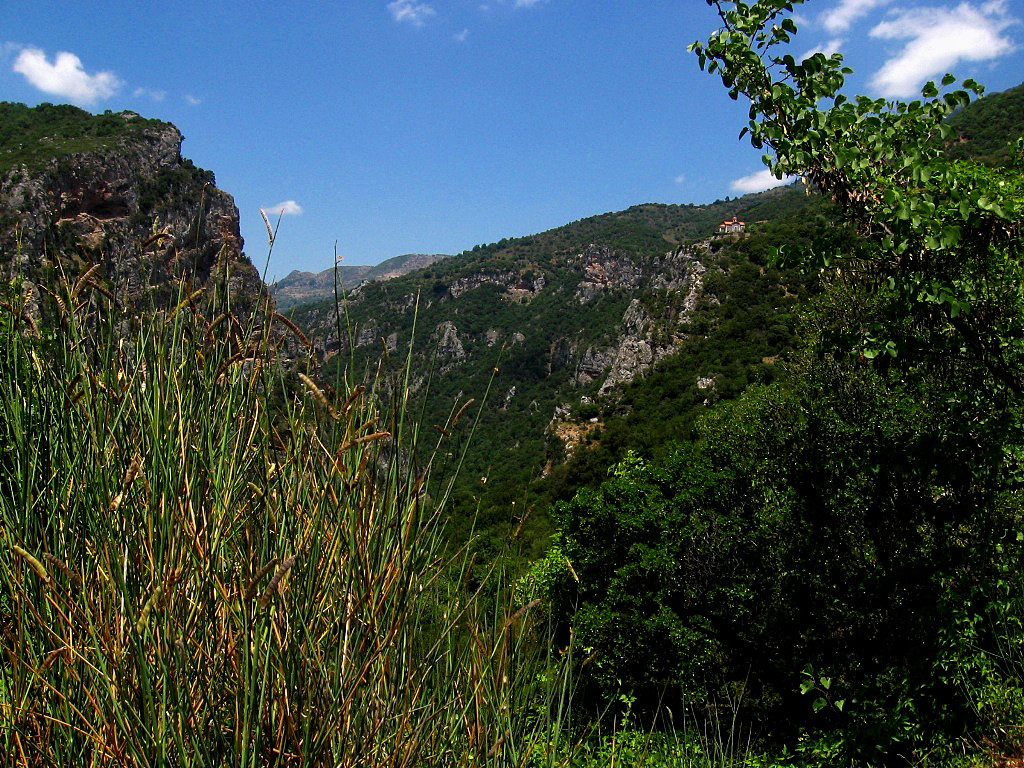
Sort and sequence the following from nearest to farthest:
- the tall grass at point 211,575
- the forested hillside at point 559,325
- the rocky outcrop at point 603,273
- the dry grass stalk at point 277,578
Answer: the dry grass stalk at point 277,578, the tall grass at point 211,575, the forested hillside at point 559,325, the rocky outcrop at point 603,273

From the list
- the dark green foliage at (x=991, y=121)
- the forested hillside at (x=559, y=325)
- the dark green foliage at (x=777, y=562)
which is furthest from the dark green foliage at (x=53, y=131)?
the dark green foliage at (x=991, y=121)

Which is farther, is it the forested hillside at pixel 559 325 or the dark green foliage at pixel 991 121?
the dark green foliage at pixel 991 121

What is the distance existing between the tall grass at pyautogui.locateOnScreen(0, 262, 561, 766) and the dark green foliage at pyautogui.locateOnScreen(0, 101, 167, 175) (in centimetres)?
4516

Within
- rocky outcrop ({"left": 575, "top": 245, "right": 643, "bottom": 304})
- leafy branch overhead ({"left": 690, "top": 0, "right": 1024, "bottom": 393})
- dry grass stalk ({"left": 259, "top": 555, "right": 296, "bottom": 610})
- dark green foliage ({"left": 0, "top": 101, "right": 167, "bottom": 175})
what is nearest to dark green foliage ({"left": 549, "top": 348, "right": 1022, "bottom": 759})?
leafy branch overhead ({"left": 690, "top": 0, "right": 1024, "bottom": 393})

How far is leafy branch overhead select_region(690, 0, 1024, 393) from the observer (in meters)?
3.04

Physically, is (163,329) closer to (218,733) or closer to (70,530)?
(70,530)

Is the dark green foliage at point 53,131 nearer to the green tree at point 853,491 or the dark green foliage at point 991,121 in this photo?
the green tree at point 853,491

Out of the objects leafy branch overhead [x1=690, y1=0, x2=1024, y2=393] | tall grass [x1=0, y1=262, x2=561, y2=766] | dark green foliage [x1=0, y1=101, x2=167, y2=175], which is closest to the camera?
tall grass [x1=0, y1=262, x2=561, y2=766]

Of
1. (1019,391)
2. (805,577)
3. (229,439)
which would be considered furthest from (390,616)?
(805,577)

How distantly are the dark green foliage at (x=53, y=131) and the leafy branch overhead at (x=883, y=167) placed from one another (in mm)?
44398

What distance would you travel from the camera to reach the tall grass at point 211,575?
1.00 meters

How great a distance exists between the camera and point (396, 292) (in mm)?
117500

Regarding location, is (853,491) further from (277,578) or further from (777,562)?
(277,578)

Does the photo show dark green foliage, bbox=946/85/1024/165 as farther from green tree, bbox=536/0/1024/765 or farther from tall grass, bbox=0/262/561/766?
tall grass, bbox=0/262/561/766
